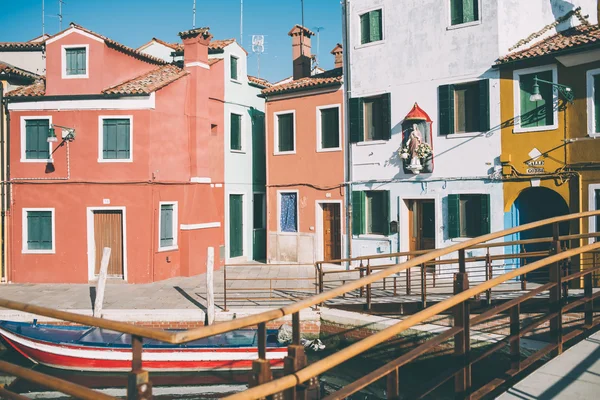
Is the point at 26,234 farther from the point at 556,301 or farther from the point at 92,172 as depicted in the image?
the point at 556,301

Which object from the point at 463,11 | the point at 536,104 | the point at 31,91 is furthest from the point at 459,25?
the point at 31,91

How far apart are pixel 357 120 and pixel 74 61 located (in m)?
9.76

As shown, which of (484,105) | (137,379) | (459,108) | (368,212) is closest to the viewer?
(137,379)

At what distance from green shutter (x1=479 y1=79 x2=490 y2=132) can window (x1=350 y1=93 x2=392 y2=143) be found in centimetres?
A: 324

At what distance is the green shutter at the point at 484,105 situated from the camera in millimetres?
14641

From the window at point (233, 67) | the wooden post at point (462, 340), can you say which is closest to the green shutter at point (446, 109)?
the window at point (233, 67)

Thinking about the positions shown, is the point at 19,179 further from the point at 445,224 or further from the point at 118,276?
the point at 445,224

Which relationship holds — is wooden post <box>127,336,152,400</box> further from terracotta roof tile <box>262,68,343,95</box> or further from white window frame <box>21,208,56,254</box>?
white window frame <box>21,208,56,254</box>

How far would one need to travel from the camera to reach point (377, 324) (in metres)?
11.5

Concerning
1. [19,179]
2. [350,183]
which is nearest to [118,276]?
[19,179]

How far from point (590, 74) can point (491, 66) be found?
2.61 metres

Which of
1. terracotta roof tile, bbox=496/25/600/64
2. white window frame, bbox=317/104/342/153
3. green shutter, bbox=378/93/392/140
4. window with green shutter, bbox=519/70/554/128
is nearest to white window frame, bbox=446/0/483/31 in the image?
terracotta roof tile, bbox=496/25/600/64

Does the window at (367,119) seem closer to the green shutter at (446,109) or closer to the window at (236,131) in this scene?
the green shutter at (446,109)

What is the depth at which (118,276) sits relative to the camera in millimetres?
17219
